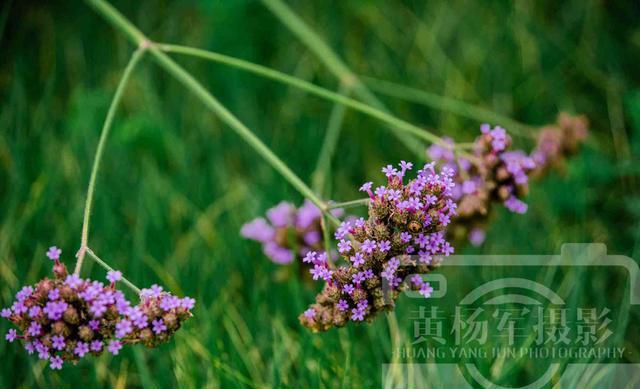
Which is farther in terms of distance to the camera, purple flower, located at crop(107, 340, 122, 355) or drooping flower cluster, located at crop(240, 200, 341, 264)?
drooping flower cluster, located at crop(240, 200, 341, 264)

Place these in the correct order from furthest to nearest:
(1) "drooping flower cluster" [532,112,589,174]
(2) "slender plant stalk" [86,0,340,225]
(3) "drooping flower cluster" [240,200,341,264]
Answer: (1) "drooping flower cluster" [532,112,589,174] → (3) "drooping flower cluster" [240,200,341,264] → (2) "slender plant stalk" [86,0,340,225]

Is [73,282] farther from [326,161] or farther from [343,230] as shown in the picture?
[326,161]

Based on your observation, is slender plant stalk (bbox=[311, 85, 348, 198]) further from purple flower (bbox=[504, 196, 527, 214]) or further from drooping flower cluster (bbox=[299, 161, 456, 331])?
drooping flower cluster (bbox=[299, 161, 456, 331])

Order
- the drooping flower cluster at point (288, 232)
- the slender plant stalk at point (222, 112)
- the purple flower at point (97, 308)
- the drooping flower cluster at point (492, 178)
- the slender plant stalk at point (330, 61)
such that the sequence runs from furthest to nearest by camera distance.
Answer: the slender plant stalk at point (330, 61)
the drooping flower cluster at point (288, 232)
the drooping flower cluster at point (492, 178)
the slender plant stalk at point (222, 112)
the purple flower at point (97, 308)

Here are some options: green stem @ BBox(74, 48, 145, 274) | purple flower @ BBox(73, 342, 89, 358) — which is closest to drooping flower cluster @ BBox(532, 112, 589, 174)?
green stem @ BBox(74, 48, 145, 274)

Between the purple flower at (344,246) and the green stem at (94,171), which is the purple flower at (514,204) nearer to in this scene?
the purple flower at (344,246)

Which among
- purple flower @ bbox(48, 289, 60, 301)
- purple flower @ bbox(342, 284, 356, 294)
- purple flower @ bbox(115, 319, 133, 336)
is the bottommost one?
purple flower @ bbox(115, 319, 133, 336)

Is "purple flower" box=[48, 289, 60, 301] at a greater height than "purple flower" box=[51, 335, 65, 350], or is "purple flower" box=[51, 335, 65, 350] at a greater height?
"purple flower" box=[48, 289, 60, 301]

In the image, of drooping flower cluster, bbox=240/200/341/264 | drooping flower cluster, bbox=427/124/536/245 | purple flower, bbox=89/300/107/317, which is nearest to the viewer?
purple flower, bbox=89/300/107/317

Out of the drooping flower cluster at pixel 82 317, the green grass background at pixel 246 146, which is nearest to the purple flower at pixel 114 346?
the drooping flower cluster at pixel 82 317
